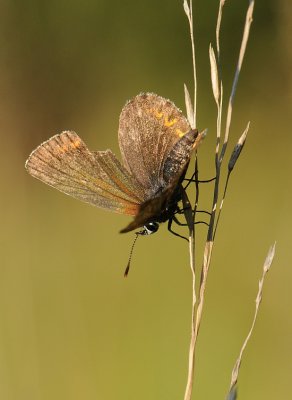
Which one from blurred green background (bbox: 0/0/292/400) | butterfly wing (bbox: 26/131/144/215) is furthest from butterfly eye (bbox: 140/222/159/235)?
blurred green background (bbox: 0/0/292/400)

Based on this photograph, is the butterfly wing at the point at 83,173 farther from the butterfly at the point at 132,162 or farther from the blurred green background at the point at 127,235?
the blurred green background at the point at 127,235

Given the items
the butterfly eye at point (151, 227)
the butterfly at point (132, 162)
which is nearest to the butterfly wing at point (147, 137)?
the butterfly at point (132, 162)

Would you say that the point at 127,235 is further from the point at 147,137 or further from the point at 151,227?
the point at 151,227

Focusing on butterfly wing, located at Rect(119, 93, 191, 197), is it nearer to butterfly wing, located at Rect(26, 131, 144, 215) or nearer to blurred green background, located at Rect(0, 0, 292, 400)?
butterfly wing, located at Rect(26, 131, 144, 215)

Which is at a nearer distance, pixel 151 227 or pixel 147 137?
pixel 151 227

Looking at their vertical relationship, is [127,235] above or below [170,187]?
below

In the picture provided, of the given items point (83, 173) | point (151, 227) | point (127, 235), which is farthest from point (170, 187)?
point (127, 235)

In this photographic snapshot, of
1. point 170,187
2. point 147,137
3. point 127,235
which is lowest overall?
point 127,235
